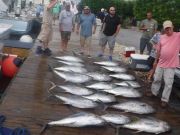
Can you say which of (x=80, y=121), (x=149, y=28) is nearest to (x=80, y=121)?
(x=80, y=121)

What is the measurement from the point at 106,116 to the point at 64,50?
740 cm

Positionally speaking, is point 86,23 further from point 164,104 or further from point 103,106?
point 103,106

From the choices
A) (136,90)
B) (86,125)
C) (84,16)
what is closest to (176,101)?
(136,90)

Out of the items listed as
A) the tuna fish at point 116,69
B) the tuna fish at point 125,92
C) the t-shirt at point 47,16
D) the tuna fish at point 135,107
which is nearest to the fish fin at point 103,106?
the tuna fish at point 135,107

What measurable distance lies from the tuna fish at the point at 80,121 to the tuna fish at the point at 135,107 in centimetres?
107

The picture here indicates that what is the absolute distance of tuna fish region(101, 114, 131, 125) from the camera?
7082 mm

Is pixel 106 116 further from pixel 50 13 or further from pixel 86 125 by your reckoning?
pixel 50 13

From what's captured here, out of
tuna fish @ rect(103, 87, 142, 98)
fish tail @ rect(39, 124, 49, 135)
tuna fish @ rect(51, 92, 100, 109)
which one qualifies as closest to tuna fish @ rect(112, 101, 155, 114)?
tuna fish @ rect(51, 92, 100, 109)

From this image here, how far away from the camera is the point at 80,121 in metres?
6.77

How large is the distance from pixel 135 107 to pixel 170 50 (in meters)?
1.38

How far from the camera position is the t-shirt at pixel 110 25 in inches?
531

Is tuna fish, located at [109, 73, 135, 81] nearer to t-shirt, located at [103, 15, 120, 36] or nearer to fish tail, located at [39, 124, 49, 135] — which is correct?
t-shirt, located at [103, 15, 120, 36]

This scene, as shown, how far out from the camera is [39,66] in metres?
10.9

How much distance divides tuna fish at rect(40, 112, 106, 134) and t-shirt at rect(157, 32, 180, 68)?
2217mm
